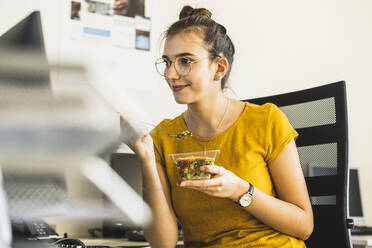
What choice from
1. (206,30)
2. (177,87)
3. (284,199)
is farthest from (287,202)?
(206,30)

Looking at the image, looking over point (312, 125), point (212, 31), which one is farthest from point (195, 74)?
point (312, 125)

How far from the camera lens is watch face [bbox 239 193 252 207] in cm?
96

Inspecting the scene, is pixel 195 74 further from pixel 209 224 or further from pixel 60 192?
pixel 60 192

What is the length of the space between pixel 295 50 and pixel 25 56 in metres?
2.35

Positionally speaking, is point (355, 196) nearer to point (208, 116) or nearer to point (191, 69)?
point (208, 116)

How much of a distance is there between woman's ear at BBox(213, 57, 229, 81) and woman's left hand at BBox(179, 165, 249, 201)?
0.37 metres

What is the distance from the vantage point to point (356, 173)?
2404mm

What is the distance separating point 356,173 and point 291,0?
111 centimetres

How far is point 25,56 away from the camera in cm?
27

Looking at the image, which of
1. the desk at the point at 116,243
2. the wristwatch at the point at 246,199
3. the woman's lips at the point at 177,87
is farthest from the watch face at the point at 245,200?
the desk at the point at 116,243

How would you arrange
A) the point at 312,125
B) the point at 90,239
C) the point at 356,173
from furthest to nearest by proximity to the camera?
the point at 356,173 < the point at 90,239 < the point at 312,125

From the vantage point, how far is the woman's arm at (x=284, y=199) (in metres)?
0.98

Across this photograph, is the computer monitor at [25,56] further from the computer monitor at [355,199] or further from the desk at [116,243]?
the computer monitor at [355,199]

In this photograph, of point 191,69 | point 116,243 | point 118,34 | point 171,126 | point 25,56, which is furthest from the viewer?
point 118,34
